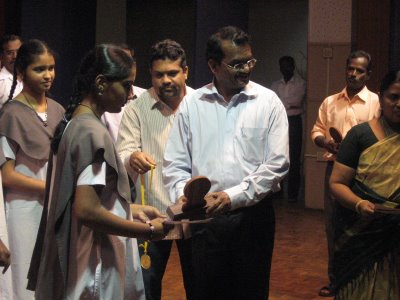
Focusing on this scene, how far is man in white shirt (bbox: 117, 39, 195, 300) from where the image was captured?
143 inches

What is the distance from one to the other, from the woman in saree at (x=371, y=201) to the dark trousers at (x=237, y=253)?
0.45 m

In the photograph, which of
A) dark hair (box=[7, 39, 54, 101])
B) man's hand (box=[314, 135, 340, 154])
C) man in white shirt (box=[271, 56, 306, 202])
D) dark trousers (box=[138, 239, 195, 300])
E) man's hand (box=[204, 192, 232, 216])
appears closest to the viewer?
man's hand (box=[204, 192, 232, 216])

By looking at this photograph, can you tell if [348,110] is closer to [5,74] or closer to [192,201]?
[5,74]

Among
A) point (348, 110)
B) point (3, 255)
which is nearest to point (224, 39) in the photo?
point (3, 255)

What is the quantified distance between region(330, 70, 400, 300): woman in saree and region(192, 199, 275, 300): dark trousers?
45 cm

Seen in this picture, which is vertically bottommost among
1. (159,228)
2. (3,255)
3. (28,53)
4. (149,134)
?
(3,255)

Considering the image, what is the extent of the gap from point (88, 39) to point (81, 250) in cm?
695

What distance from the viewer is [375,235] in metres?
3.39

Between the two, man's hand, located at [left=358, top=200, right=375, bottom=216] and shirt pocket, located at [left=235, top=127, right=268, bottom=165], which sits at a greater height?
shirt pocket, located at [left=235, top=127, right=268, bottom=165]

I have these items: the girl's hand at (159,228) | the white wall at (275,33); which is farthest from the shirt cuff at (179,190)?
the white wall at (275,33)

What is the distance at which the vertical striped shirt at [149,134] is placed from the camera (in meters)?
3.64

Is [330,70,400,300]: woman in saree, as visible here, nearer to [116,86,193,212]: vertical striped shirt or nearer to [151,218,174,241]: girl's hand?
[116,86,193,212]: vertical striped shirt

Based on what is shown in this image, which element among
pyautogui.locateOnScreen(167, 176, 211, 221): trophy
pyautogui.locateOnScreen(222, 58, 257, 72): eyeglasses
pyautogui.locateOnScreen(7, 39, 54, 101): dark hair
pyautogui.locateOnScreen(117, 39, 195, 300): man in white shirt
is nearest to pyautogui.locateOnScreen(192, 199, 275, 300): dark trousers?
pyautogui.locateOnScreen(167, 176, 211, 221): trophy

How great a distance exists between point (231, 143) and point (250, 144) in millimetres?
76
